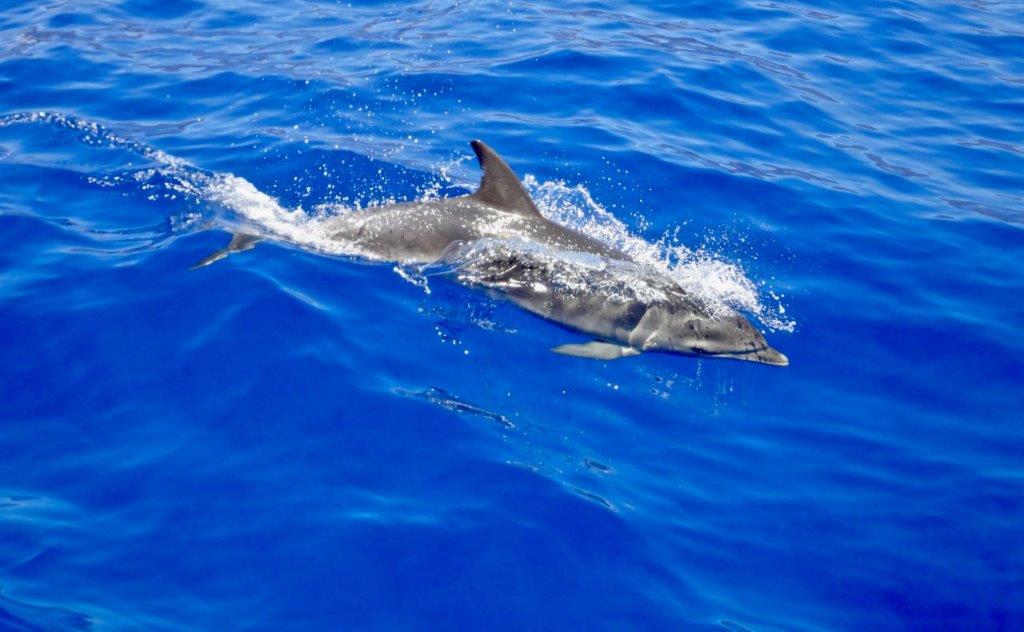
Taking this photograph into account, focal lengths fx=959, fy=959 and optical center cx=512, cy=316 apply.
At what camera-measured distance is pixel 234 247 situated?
9922 mm

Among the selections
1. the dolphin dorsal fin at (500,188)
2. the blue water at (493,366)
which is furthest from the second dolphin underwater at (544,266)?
the blue water at (493,366)

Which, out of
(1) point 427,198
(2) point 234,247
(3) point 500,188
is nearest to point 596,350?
(3) point 500,188

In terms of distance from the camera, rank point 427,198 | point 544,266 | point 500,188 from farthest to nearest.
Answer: point 427,198 < point 500,188 < point 544,266

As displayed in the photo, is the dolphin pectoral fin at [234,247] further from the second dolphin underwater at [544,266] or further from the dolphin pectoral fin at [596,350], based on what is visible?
the dolphin pectoral fin at [596,350]

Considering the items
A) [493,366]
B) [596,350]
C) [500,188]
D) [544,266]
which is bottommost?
[493,366]

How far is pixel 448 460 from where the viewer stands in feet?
24.7

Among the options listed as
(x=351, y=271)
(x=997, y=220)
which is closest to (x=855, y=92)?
(x=997, y=220)

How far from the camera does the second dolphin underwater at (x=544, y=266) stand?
9281 mm

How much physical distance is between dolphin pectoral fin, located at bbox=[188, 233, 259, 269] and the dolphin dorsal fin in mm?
2422

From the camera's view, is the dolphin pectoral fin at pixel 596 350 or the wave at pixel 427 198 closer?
the dolphin pectoral fin at pixel 596 350

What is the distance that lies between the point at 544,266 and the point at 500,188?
97 cm

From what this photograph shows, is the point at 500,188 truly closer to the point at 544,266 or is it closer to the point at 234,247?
the point at 544,266

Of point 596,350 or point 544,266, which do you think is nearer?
point 596,350

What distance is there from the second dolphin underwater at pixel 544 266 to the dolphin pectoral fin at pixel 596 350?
0.07ft
